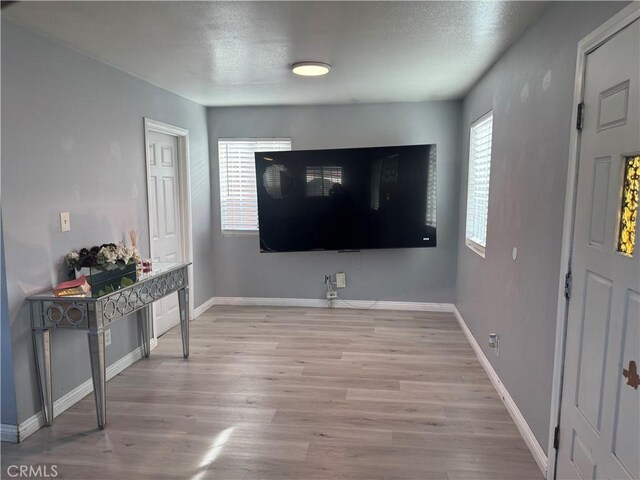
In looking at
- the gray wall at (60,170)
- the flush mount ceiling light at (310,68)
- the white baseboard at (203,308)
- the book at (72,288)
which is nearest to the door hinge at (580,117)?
the flush mount ceiling light at (310,68)

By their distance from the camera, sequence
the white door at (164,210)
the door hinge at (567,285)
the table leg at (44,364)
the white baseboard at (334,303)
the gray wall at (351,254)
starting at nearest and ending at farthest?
1. the door hinge at (567,285)
2. the table leg at (44,364)
3. the white door at (164,210)
4. the gray wall at (351,254)
5. the white baseboard at (334,303)

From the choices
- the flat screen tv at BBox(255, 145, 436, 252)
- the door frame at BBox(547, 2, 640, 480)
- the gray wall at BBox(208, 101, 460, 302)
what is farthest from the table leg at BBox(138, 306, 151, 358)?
the door frame at BBox(547, 2, 640, 480)

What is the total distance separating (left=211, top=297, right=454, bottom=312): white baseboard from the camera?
484 cm

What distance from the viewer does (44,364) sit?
2.46 meters

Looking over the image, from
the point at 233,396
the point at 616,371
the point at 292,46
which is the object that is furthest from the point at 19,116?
the point at 616,371

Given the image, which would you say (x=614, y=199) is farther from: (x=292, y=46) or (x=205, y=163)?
(x=205, y=163)

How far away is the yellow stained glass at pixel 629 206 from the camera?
136 centimetres

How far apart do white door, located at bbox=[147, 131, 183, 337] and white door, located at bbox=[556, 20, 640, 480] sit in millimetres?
3361

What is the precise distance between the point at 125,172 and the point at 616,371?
11.2 feet

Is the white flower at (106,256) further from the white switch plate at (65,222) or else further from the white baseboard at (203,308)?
the white baseboard at (203,308)

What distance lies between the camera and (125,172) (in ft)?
10.9

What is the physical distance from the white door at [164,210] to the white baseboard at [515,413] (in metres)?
3.03

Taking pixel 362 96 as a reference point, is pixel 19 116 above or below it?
below

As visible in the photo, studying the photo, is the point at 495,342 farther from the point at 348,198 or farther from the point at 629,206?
the point at 348,198
